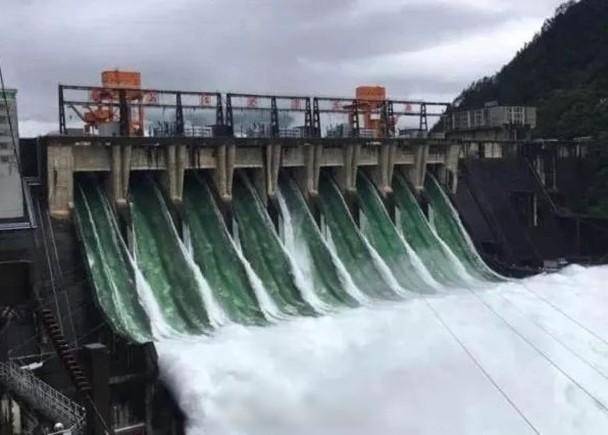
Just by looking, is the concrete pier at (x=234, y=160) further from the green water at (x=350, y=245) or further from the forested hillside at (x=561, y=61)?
the forested hillside at (x=561, y=61)

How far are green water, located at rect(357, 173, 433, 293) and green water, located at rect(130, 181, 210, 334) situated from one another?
10458 mm

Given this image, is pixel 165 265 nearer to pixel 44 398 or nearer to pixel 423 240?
pixel 44 398

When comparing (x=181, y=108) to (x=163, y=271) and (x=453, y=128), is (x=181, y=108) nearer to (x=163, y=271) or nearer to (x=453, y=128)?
Result: (x=163, y=271)

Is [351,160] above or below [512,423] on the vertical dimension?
above

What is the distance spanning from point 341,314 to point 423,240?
33.2 feet

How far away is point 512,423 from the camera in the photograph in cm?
2189

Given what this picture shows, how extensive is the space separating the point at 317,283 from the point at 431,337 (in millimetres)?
6363

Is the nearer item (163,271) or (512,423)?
(512,423)

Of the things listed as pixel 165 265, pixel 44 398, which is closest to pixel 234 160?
pixel 165 265

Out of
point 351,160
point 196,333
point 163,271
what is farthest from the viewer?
point 351,160

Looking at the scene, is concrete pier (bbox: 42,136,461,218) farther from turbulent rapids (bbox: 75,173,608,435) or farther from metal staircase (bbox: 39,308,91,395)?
metal staircase (bbox: 39,308,91,395)

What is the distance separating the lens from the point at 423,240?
3719 cm

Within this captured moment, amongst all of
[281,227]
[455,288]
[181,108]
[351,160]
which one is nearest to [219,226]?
[281,227]

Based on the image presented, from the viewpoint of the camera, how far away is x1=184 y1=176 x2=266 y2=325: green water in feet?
91.6
